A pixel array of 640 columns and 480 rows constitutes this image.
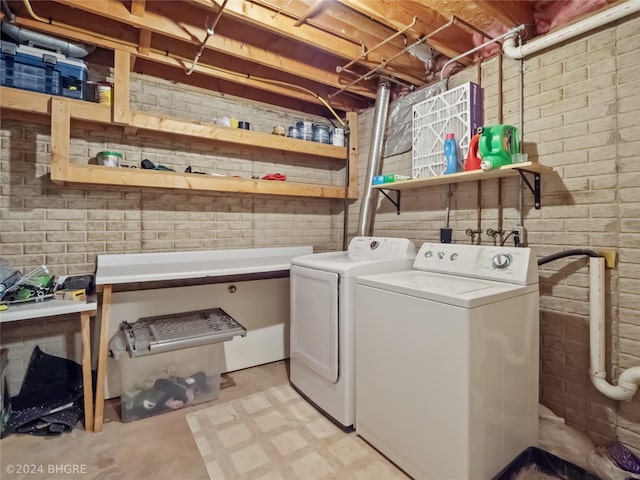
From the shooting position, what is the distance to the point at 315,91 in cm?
305

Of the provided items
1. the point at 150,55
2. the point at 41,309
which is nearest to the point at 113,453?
the point at 41,309

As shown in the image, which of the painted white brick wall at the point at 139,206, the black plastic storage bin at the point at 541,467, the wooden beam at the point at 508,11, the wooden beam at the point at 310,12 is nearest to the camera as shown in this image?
the black plastic storage bin at the point at 541,467

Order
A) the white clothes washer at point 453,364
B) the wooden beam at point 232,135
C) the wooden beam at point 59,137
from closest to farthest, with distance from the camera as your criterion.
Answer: the white clothes washer at point 453,364 → the wooden beam at point 59,137 → the wooden beam at point 232,135

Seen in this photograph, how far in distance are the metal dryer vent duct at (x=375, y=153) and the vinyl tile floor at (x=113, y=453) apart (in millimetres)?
1971

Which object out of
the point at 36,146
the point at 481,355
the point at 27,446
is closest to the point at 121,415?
the point at 27,446

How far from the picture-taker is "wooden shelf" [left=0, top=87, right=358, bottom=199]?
1957 millimetres

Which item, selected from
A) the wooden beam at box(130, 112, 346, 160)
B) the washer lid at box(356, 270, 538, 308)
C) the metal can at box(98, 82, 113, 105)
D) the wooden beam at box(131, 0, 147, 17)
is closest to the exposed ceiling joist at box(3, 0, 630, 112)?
the wooden beam at box(131, 0, 147, 17)

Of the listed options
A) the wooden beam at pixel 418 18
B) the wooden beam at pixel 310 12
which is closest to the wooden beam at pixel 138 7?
the wooden beam at pixel 310 12

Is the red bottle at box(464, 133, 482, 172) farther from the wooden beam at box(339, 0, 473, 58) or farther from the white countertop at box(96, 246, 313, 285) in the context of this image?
the white countertop at box(96, 246, 313, 285)

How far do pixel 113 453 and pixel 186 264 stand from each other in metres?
1.17

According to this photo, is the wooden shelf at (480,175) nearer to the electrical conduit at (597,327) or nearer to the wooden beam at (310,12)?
the electrical conduit at (597,327)

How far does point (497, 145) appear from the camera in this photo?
1.84 meters

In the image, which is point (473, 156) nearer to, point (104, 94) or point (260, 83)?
point (260, 83)

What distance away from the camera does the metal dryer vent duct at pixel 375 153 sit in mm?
2797
